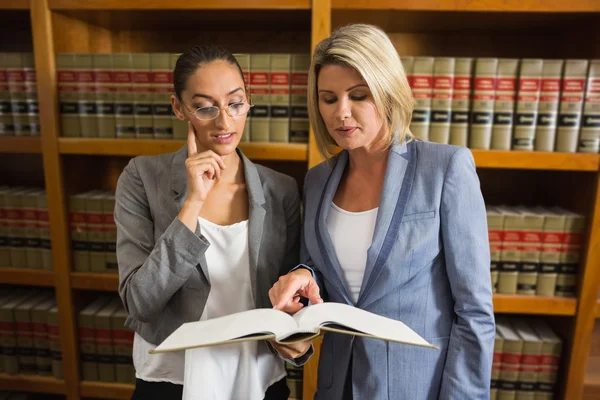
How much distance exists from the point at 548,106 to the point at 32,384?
7.16 feet

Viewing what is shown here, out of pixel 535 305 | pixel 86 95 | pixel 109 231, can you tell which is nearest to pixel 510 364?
pixel 535 305

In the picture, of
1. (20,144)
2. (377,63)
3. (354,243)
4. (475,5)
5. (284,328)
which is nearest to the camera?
(284,328)

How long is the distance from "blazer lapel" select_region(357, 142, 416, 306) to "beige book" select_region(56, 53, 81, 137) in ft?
3.65

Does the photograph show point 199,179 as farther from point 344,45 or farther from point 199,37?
point 199,37

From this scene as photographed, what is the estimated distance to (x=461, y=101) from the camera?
129cm

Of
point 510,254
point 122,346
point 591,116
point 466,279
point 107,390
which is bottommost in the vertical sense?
point 107,390

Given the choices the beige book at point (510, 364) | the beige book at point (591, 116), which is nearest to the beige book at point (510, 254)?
the beige book at point (510, 364)

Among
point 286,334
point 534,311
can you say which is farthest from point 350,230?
point 534,311

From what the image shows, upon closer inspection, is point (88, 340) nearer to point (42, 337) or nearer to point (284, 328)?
point (42, 337)

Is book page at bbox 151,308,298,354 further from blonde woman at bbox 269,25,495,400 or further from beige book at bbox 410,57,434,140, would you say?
beige book at bbox 410,57,434,140

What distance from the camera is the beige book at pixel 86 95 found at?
1322mm

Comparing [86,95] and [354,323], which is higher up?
[86,95]

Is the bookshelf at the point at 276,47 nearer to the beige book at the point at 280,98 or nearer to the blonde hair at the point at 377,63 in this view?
the beige book at the point at 280,98

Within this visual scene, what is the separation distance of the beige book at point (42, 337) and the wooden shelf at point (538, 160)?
171 centimetres
